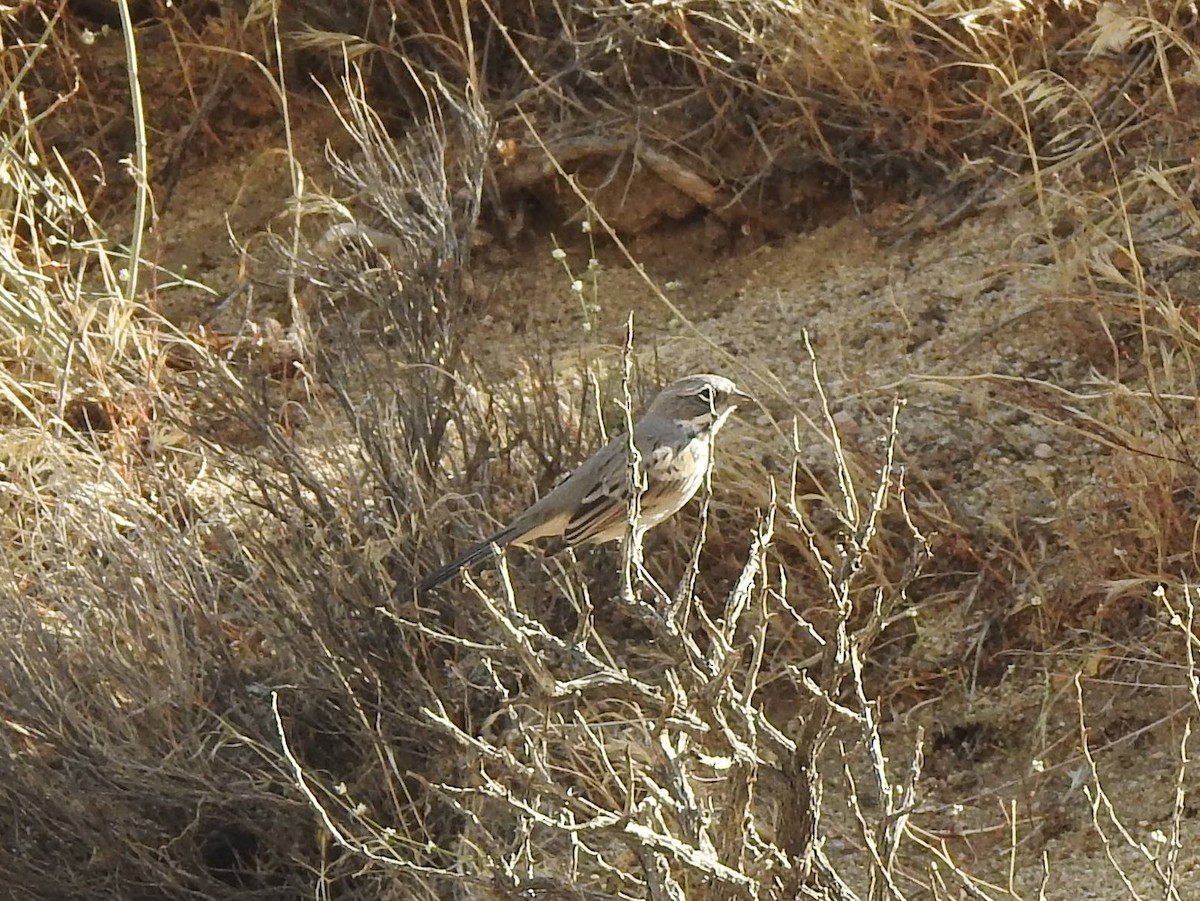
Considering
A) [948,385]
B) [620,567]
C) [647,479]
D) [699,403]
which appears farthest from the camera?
[948,385]

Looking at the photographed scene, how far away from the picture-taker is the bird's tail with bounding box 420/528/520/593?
4035 millimetres

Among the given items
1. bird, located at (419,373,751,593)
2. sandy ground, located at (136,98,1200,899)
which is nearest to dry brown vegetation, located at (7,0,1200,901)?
sandy ground, located at (136,98,1200,899)

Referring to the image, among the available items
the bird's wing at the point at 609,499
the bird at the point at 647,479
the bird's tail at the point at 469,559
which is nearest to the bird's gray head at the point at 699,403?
the bird at the point at 647,479

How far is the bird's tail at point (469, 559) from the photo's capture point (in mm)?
4035

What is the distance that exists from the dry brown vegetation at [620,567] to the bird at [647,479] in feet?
0.44

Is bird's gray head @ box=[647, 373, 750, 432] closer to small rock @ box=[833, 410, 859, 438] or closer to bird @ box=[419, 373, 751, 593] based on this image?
bird @ box=[419, 373, 751, 593]

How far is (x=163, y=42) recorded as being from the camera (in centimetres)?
670

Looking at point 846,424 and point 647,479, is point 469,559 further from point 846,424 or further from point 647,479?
point 846,424

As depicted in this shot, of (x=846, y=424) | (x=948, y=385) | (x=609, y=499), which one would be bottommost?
(x=846, y=424)

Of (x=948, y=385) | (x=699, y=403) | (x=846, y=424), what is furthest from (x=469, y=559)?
(x=948, y=385)

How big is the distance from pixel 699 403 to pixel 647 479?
32 centimetres

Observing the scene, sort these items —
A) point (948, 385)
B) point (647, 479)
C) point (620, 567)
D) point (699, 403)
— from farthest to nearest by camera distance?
point (948, 385), point (699, 403), point (647, 479), point (620, 567)

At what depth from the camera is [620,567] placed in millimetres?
3648

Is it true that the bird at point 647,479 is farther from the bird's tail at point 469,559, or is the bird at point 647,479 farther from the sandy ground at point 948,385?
the sandy ground at point 948,385
